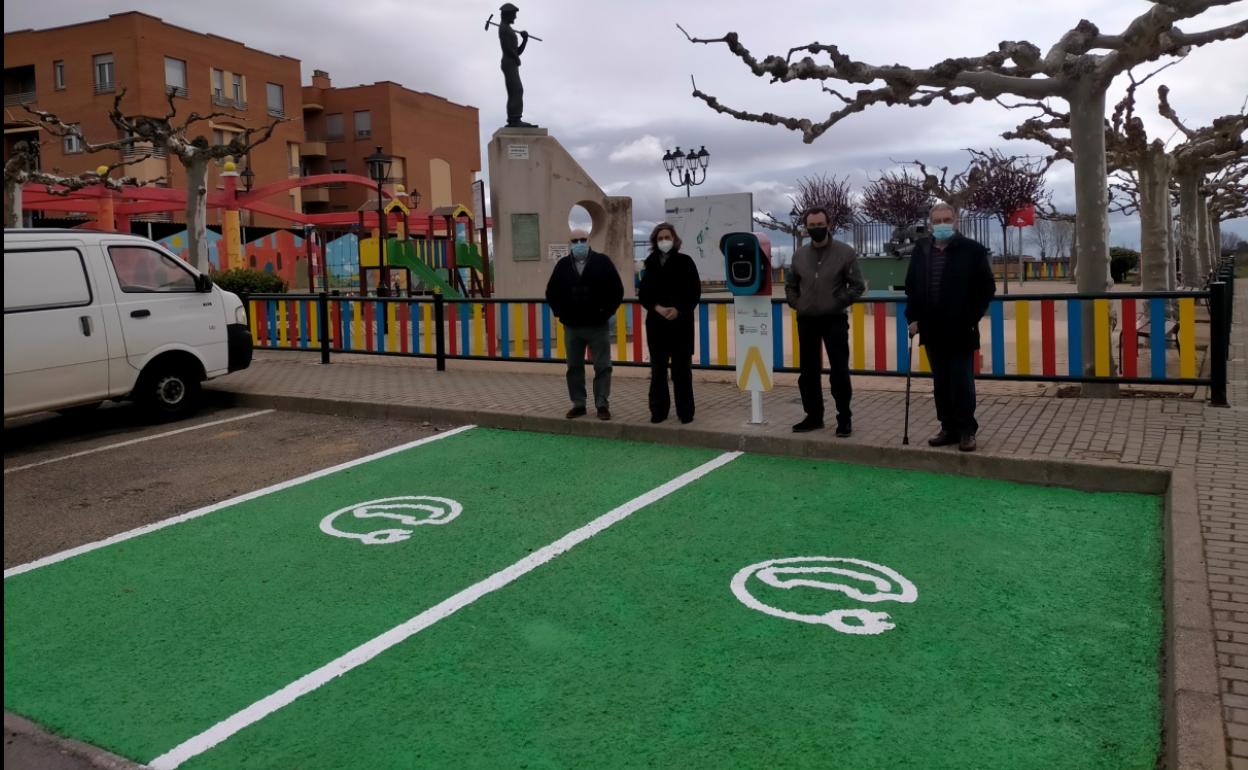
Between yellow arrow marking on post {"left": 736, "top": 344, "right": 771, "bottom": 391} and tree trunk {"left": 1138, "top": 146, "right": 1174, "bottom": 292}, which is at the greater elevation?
tree trunk {"left": 1138, "top": 146, "right": 1174, "bottom": 292}

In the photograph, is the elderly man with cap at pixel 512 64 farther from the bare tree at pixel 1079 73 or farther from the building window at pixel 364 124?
the building window at pixel 364 124

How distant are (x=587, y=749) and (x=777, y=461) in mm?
4632

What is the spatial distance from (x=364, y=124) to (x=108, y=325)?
58.5 metres

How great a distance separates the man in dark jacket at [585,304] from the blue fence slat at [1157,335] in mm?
4799

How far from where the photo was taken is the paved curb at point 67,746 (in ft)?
11.7

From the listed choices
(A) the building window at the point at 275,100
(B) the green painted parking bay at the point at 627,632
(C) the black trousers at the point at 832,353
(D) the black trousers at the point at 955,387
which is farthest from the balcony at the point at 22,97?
(D) the black trousers at the point at 955,387

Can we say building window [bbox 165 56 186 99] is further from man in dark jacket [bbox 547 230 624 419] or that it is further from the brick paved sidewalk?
man in dark jacket [bbox 547 230 624 419]

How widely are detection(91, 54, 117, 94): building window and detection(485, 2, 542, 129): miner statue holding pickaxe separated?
135 ft

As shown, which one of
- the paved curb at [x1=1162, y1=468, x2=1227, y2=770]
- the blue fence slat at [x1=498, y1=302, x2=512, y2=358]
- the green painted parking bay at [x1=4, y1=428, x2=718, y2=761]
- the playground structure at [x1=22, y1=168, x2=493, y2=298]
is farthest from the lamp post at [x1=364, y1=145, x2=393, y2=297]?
the paved curb at [x1=1162, y1=468, x2=1227, y2=770]

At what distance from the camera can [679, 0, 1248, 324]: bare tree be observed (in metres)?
9.62

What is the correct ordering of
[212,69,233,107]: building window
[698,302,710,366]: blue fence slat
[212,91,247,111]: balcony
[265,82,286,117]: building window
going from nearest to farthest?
1. [698,302,710,366]: blue fence slat
2. [212,69,233,107]: building window
3. [212,91,247,111]: balcony
4. [265,82,286,117]: building window

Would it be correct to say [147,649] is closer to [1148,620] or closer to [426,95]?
[1148,620]

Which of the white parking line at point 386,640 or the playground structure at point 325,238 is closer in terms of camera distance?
→ the white parking line at point 386,640

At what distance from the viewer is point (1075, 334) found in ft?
31.3
